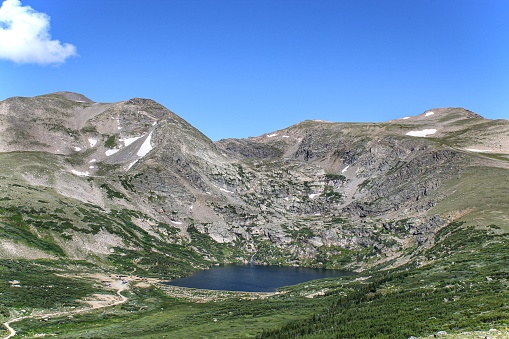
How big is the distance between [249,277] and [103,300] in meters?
70.1

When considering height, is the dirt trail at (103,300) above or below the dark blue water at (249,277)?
above

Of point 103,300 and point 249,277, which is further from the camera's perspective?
point 249,277

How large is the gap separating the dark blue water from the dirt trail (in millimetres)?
18381

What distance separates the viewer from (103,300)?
10938 centimetres

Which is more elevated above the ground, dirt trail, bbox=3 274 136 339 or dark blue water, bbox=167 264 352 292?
dirt trail, bbox=3 274 136 339

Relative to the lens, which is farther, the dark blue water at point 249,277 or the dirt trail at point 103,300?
the dark blue water at point 249,277

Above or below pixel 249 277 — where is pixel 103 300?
above

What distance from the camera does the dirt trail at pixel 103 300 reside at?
82.2 m

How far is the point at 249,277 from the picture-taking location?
168000 mm

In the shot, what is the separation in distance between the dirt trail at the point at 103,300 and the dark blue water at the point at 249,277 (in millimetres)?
18381

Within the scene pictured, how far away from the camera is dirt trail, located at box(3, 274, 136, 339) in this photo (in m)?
82.2

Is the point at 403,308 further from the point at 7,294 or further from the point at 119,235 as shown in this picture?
the point at 119,235

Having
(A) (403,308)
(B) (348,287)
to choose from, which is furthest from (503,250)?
(A) (403,308)

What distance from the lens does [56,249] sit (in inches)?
6029
